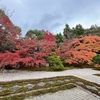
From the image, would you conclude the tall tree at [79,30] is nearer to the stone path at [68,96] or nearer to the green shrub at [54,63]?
the green shrub at [54,63]

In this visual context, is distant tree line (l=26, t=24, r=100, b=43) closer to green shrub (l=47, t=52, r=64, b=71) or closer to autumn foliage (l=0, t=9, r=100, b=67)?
autumn foliage (l=0, t=9, r=100, b=67)

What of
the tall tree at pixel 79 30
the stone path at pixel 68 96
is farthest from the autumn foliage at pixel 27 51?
the tall tree at pixel 79 30

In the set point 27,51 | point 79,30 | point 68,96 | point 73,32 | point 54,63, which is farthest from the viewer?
point 73,32

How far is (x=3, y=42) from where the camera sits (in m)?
11.4

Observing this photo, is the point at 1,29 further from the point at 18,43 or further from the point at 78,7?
the point at 78,7

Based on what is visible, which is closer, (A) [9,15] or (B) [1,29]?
(B) [1,29]

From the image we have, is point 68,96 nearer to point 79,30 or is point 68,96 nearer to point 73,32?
point 79,30

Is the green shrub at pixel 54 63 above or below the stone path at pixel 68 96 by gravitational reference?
above

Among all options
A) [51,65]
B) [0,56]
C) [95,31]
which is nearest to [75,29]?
[95,31]

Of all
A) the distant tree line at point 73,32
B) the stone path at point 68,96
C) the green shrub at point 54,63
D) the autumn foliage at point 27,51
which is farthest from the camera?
the distant tree line at point 73,32

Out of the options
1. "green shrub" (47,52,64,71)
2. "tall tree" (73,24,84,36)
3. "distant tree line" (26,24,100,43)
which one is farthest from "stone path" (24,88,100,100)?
"tall tree" (73,24,84,36)

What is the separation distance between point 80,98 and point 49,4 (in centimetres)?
692

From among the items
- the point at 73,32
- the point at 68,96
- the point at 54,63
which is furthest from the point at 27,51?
the point at 73,32

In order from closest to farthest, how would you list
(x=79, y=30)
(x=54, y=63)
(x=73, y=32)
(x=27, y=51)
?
(x=27, y=51) → (x=54, y=63) → (x=79, y=30) → (x=73, y=32)
